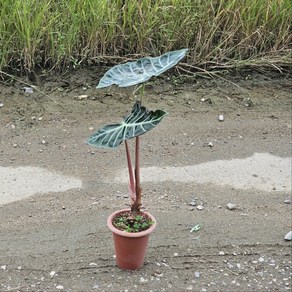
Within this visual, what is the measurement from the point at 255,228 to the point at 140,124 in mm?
829

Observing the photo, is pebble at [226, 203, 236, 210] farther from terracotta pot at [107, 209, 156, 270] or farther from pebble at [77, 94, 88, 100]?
pebble at [77, 94, 88, 100]

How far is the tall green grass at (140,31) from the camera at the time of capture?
10.6ft

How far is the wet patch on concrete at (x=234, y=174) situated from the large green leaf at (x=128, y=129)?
81cm

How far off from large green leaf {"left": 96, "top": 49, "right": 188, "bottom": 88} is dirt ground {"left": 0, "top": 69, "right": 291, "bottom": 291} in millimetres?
665

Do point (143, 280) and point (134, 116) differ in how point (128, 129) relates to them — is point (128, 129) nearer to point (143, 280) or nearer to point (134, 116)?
point (134, 116)

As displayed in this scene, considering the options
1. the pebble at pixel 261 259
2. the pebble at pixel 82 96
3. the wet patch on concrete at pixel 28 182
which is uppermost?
the pebble at pixel 82 96

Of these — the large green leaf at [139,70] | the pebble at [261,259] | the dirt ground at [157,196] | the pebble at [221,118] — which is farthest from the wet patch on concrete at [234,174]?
the large green leaf at [139,70]

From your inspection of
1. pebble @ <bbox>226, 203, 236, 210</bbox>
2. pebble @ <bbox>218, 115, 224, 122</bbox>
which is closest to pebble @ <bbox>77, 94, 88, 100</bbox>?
pebble @ <bbox>218, 115, 224, 122</bbox>

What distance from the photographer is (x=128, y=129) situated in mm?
1837

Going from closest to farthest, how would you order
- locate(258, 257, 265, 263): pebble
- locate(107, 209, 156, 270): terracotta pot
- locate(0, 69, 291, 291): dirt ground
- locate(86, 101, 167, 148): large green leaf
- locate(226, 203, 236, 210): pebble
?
locate(86, 101, 167, 148): large green leaf → locate(107, 209, 156, 270): terracotta pot → locate(0, 69, 291, 291): dirt ground → locate(258, 257, 265, 263): pebble → locate(226, 203, 236, 210): pebble

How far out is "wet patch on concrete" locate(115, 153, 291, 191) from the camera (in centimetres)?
270

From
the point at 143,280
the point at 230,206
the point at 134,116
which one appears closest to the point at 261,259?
the point at 230,206

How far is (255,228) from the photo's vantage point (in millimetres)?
2379

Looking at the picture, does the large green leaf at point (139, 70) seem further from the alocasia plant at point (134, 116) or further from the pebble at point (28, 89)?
the pebble at point (28, 89)
